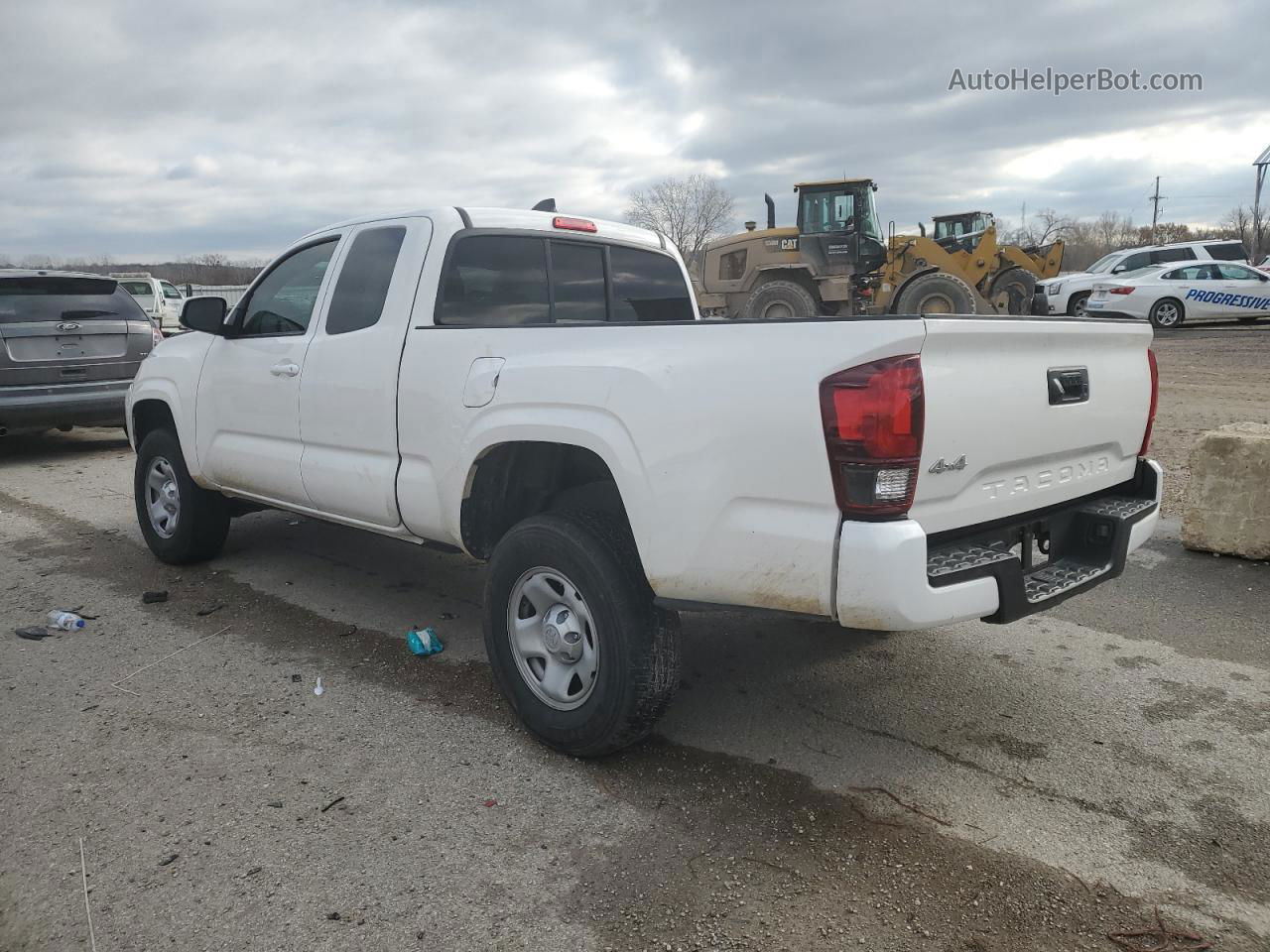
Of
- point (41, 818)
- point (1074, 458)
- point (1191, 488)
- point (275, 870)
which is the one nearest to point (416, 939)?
point (275, 870)

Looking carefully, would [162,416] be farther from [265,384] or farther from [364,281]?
[364,281]

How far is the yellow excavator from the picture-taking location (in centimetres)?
1736

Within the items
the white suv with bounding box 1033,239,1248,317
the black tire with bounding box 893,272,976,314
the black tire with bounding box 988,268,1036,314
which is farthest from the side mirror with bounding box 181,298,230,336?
the white suv with bounding box 1033,239,1248,317

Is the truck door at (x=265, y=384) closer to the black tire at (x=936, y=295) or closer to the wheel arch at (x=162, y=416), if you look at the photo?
the wheel arch at (x=162, y=416)

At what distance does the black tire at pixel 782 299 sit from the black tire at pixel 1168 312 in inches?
316

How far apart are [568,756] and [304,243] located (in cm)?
298

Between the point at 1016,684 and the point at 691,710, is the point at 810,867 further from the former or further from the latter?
the point at 1016,684

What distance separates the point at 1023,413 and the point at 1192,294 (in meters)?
20.3

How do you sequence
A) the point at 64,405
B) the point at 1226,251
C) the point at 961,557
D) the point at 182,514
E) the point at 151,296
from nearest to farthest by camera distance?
→ 1. the point at 961,557
2. the point at 182,514
3. the point at 64,405
4. the point at 151,296
5. the point at 1226,251

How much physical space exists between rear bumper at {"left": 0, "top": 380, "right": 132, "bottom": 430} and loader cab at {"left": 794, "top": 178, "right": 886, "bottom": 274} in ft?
40.8

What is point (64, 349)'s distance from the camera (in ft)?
29.6

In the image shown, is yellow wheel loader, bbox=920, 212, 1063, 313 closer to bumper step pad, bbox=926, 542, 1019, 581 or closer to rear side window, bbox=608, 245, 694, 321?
rear side window, bbox=608, 245, 694, 321

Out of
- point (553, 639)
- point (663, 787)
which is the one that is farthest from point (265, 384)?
point (663, 787)

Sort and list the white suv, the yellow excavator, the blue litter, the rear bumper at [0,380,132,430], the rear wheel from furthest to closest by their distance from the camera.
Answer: the white suv
the rear wheel
the yellow excavator
the rear bumper at [0,380,132,430]
the blue litter
